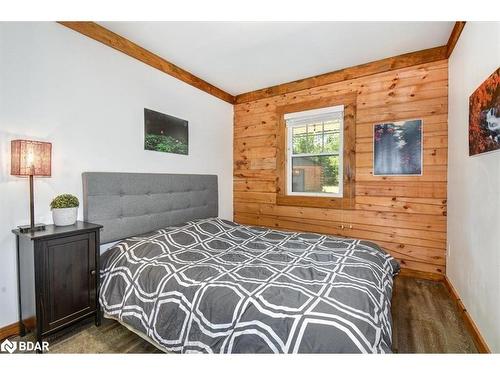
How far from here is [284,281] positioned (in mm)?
1381

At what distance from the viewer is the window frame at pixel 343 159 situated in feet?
9.32

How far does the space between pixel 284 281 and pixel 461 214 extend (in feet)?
5.55

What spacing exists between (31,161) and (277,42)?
2222mm

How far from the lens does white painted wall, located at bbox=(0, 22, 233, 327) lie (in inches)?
63.6

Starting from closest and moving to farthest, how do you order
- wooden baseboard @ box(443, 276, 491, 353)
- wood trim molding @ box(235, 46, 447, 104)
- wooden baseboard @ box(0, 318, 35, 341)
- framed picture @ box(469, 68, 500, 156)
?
framed picture @ box(469, 68, 500, 156) < wooden baseboard @ box(443, 276, 491, 353) < wooden baseboard @ box(0, 318, 35, 341) < wood trim molding @ box(235, 46, 447, 104)

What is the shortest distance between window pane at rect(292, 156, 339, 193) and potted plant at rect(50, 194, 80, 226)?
2.49 metres

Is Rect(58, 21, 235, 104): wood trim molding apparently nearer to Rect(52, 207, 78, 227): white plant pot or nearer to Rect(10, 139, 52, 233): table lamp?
Rect(10, 139, 52, 233): table lamp

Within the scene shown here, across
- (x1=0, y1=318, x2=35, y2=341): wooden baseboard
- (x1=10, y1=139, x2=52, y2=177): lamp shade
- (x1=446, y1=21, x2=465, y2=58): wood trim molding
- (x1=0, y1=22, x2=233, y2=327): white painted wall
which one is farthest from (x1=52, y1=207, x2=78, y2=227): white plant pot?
(x1=446, y1=21, x2=465, y2=58): wood trim molding

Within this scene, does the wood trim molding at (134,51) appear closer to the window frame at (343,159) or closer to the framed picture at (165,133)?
the framed picture at (165,133)

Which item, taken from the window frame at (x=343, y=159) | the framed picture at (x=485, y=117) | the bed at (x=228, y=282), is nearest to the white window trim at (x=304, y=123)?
the window frame at (x=343, y=159)

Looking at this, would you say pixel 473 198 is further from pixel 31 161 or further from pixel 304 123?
pixel 31 161

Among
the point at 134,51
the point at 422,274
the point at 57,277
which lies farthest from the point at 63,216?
the point at 422,274

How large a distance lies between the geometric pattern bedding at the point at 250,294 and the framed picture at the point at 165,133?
3.34 ft

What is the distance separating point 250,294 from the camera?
4.10 feet
